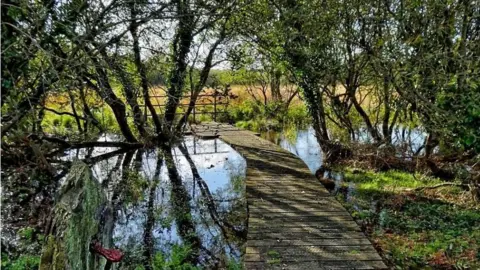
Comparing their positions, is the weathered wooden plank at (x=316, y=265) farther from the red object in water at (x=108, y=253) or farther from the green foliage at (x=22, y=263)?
the red object in water at (x=108, y=253)

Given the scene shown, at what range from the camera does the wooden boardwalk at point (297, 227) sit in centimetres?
437

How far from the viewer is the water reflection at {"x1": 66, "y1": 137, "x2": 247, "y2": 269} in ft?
17.1

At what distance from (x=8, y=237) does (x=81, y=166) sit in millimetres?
4758

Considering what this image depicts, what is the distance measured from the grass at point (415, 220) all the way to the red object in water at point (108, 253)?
424cm

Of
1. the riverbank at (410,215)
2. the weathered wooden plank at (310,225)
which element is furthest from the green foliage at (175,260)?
the riverbank at (410,215)

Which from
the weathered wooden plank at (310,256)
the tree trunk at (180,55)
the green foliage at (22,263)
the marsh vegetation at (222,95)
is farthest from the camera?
the tree trunk at (180,55)

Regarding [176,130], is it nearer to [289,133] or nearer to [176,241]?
[289,133]

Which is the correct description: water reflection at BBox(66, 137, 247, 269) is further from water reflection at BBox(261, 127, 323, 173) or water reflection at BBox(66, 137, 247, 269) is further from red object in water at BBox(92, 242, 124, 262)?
water reflection at BBox(261, 127, 323, 173)

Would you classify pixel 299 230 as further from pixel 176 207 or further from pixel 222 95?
pixel 222 95

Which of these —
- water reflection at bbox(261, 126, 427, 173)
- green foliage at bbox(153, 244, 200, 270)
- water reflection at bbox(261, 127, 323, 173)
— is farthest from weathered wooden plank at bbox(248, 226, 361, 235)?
water reflection at bbox(261, 127, 323, 173)

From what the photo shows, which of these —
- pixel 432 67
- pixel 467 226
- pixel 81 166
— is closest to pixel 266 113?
pixel 432 67

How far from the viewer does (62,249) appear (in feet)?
4.44

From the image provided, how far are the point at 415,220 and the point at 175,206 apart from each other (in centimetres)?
374

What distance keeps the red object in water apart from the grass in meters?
4.24
